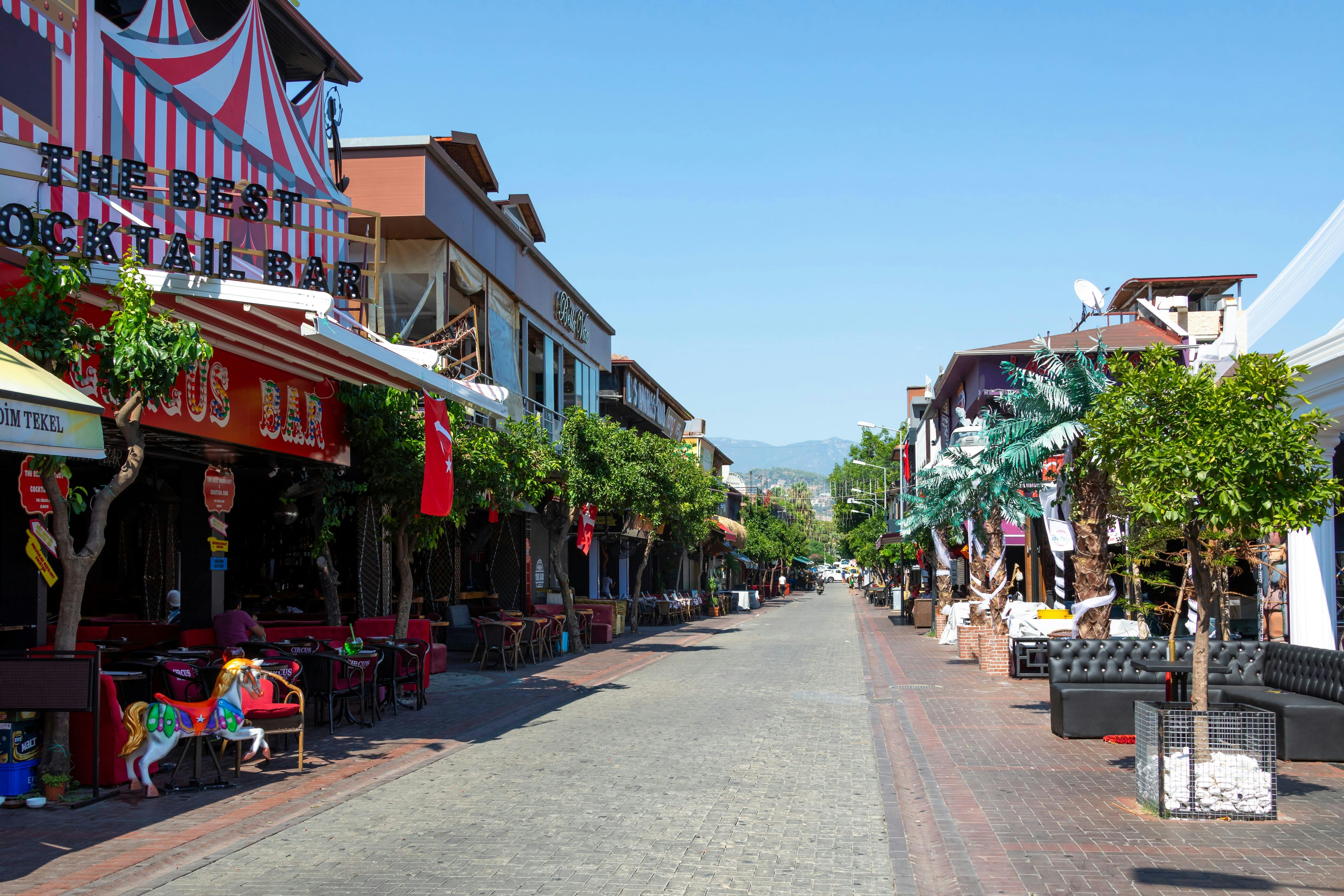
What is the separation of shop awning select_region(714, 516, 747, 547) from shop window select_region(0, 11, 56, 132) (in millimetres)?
38009

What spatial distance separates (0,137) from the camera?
348 inches

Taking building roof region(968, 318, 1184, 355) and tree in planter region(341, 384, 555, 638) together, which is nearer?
tree in planter region(341, 384, 555, 638)

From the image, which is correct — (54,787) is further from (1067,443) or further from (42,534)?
(1067,443)

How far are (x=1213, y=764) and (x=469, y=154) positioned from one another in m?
21.0

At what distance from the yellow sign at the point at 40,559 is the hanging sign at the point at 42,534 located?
0.55 m

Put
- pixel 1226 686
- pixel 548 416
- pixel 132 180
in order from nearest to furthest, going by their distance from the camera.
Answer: pixel 132 180 → pixel 1226 686 → pixel 548 416

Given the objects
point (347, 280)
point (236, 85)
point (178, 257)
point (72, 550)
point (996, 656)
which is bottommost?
point (996, 656)

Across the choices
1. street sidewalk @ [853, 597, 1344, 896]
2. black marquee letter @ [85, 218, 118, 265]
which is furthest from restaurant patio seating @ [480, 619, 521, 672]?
black marquee letter @ [85, 218, 118, 265]

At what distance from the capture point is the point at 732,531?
180 feet

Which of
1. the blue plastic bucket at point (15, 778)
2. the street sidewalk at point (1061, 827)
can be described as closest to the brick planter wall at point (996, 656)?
the street sidewalk at point (1061, 827)

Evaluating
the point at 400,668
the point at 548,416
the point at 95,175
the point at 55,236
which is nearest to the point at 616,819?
the point at 55,236

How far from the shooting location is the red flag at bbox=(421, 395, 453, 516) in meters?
13.5

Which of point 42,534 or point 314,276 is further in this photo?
point 314,276

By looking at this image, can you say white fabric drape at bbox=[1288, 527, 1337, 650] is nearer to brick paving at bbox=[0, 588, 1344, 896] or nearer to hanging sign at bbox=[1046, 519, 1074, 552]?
brick paving at bbox=[0, 588, 1344, 896]
